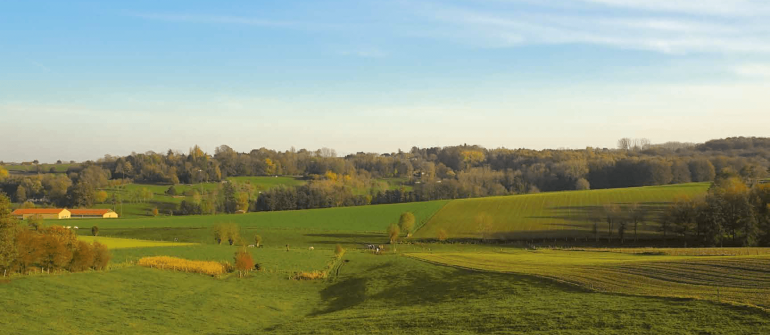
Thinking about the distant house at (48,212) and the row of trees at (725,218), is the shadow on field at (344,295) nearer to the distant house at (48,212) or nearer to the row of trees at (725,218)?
the row of trees at (725,218)

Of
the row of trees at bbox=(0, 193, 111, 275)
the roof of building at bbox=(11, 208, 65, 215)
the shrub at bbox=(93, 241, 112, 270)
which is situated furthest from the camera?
the roof of building at bbox=(11, 208, 65, 215)

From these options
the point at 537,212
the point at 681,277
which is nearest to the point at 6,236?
the point at 681,277

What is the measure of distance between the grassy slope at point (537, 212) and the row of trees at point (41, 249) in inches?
2130

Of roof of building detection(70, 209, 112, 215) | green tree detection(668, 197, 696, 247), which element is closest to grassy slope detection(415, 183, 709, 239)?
green tree detection(668, 197, 696, 247)

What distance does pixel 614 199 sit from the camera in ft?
335

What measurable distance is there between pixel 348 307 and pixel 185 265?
64.2 feet

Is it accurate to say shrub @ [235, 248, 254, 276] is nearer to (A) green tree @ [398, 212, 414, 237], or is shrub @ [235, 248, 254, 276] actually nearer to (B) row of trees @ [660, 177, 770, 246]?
(A) green tree @ [398, 212, 414, 237]

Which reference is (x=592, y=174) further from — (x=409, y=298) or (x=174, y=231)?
(x=409, y=298)

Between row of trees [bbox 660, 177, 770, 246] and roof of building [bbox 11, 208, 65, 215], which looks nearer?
row of trees [bbox 660, 177, 770, 246]

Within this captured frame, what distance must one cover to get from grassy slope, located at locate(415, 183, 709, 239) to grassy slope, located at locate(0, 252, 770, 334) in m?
43.6

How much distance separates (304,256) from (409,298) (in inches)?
1102

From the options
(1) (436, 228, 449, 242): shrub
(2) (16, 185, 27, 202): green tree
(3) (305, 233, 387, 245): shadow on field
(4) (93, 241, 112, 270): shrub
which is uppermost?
(2) (16, 185, 27, 202): green tree

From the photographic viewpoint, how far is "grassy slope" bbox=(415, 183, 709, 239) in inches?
3302

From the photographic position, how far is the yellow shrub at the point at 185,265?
4544cm
